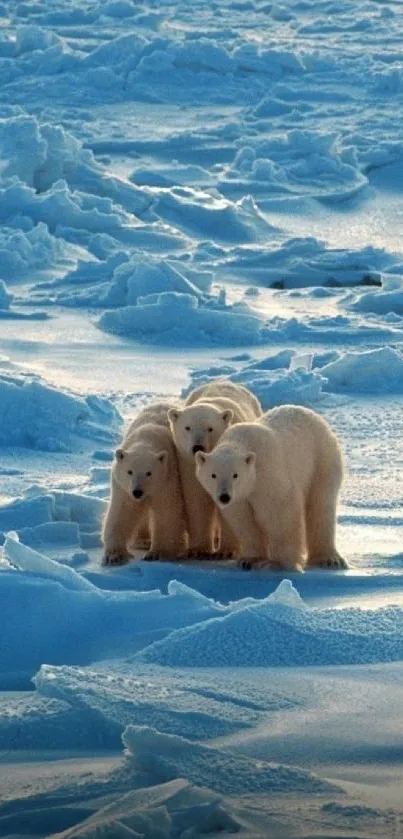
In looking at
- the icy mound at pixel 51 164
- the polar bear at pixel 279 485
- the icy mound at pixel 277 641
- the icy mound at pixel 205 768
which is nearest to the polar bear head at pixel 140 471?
the polar bear at pixel 279 485

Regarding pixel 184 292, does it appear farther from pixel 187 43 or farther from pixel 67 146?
pixel 187 43

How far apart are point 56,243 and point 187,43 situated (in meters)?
7.22

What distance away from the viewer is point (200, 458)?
5.16m

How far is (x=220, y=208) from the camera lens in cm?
1310

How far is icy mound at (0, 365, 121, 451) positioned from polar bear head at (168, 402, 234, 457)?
5.95 feet

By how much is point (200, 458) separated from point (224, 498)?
0.56 feet

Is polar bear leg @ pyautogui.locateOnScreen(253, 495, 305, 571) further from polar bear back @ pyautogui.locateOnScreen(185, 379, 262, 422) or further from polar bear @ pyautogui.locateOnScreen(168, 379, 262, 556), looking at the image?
polar bear back @ pyautogui.locateOnScreen(185, 379, 262, 422)

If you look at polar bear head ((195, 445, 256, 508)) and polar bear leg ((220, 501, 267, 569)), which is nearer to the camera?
polar bear head ((195, 445, 256, 508))

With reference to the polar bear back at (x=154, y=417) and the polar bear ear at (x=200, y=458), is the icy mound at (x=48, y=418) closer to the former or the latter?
the polar bear back at (x=154, y=417)

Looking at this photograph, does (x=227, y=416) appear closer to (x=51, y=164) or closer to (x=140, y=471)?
(x=140, y=471)

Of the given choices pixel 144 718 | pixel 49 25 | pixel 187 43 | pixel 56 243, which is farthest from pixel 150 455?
pixel 49 25

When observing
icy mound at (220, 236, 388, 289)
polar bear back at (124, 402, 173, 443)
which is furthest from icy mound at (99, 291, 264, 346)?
polar bear back at (124, 402, 173, 443)

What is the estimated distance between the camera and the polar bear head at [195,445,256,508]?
5.07m

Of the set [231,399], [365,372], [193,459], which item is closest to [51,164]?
[365,372]
